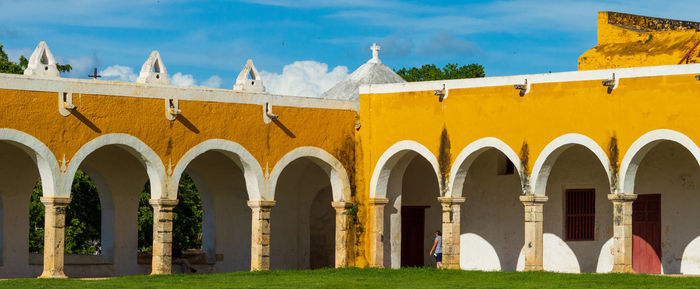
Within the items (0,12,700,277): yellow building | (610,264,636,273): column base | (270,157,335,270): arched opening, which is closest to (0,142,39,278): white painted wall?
(0,12,700,277): yellow building

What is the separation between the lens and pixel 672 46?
87.2ft

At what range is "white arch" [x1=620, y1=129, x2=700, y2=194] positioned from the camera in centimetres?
2288

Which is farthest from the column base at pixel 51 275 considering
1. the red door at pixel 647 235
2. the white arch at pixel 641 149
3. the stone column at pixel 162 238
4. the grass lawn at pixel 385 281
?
the red door at pixel 647 235

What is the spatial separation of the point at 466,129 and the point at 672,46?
430 centimetres

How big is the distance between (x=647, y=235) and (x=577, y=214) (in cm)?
155

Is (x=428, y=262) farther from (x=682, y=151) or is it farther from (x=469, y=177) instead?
(x=682, y=151)

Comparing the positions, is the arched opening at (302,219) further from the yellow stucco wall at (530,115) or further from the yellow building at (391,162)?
the yellow stucco wall at (530,115)

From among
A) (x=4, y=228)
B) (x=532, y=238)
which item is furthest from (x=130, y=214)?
(x=532, y=238)

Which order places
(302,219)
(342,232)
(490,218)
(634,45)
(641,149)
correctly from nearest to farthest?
1. (641,149)
2. (342,232)
3. (634,45)
4. (490,218)
5. (302,219)

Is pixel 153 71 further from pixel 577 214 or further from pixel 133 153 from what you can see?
pixel 577 214

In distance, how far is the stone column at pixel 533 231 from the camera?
24.7 meters

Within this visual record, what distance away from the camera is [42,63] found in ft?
77.2

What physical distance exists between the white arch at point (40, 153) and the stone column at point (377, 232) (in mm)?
6108

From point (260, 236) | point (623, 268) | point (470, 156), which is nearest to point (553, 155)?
point (470, 156)
